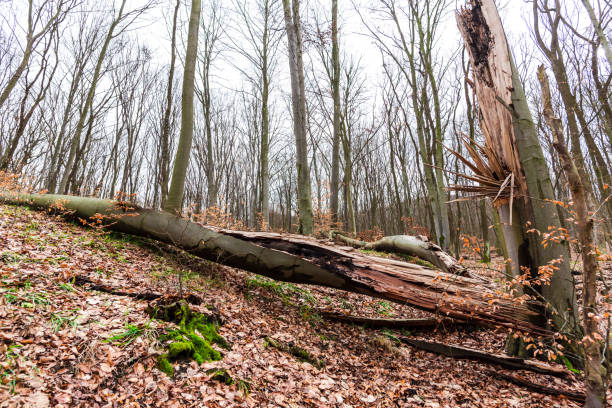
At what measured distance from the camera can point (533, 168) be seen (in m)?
3.12

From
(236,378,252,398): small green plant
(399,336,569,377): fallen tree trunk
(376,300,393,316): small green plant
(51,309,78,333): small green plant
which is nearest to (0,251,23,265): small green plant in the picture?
(51,309,78,333): small green plant

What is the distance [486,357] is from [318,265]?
245 cm

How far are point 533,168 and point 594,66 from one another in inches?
369

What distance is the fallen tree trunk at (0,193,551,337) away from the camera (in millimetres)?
3436

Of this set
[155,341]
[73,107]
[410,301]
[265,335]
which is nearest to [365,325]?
[410,301]

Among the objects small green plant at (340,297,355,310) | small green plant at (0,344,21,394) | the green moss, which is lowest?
small green plant at (340,297,355,310)

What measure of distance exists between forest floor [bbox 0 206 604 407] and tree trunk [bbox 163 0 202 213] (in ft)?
3.24

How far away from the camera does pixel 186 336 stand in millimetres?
2529

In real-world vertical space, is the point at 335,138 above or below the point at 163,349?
above

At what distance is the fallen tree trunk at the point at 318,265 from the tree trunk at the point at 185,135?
1.20 ft

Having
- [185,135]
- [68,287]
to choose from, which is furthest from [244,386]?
[185,135]

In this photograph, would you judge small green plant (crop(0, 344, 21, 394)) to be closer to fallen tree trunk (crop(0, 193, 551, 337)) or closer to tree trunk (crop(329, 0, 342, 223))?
fallen tree trunk (crop(0, 193, 551, 337))

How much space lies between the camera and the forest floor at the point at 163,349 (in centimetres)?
192

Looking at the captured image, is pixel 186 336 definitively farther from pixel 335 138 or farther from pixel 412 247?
pixel 335 138
